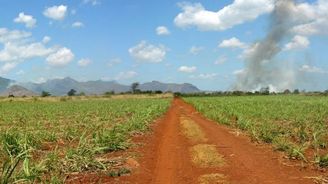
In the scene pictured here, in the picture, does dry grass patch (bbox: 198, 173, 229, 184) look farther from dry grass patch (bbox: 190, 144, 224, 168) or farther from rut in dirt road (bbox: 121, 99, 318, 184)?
dry grass patch (bbox: 190, 144, 224, 168)

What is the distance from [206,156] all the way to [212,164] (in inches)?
50.2

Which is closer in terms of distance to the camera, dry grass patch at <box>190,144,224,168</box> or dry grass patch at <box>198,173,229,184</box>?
dry grass patch at <box>198,173,229,184</box>

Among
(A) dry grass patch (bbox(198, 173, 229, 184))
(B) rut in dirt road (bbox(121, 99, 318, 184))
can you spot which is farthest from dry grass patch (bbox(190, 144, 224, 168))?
(A) dry grass patch (bbox(198, 173, 229, 184))

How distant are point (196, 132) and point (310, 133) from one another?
509 centimetres

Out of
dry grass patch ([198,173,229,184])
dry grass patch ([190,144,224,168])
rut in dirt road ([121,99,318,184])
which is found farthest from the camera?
dry grass patch ([190,144,224,168])

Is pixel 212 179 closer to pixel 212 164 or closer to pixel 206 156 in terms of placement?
pixel 212 164

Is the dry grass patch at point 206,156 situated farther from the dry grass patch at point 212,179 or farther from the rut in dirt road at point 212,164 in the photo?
the dry grass patch at point 212,179

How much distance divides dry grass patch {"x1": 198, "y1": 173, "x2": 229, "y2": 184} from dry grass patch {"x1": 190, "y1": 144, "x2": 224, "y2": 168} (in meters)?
1.34

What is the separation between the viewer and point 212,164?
45.8ft

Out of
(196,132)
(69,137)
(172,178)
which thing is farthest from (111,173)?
(196,132)

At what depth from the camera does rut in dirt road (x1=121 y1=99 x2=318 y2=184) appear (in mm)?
12039

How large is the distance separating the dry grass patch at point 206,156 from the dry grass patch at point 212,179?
1343mm

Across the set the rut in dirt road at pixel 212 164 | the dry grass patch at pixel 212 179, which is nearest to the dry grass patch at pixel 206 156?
the rut in dirt road at pixel 212 164

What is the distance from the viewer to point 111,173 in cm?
1259
